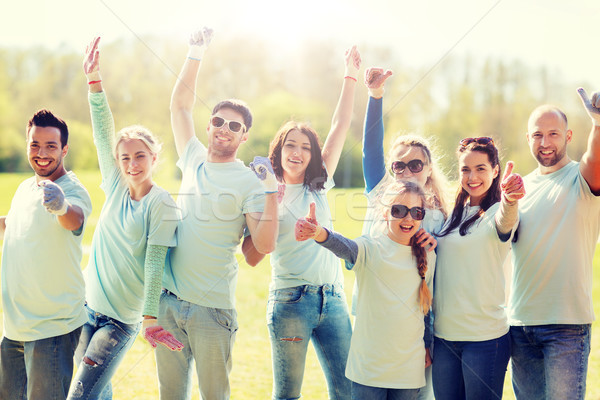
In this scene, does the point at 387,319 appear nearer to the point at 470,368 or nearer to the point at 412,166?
the point at 470,368

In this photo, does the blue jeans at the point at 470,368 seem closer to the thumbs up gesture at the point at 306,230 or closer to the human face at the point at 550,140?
the thumbs up gesture at the point at 306,230

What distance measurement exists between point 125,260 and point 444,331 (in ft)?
6.78

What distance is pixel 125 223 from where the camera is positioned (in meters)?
3.75

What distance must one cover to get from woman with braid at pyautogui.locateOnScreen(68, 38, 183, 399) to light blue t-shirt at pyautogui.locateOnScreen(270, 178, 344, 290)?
745 millimetres

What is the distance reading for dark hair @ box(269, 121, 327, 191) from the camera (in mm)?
4179

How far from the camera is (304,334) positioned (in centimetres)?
384

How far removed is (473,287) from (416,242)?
1.42 feet

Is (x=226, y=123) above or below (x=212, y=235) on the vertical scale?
above

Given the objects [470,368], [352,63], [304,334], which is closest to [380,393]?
[470,368]

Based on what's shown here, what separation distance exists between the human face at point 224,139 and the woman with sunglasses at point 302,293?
0.41m

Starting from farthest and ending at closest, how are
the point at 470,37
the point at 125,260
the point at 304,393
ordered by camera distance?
the point at 470,37, the point at 304,393, the point at 125,260

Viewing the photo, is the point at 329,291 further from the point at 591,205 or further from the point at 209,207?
the point at 591,205

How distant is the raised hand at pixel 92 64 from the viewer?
402cm

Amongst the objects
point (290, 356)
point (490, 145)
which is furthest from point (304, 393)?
point (490, 145)
